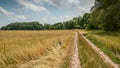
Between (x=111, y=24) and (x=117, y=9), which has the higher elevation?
(x=117, y=9)

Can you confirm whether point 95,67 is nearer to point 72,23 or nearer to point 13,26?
point 72,23

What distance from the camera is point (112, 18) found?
135 ft

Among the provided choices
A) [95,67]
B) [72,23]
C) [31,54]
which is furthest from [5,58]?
[72,23]

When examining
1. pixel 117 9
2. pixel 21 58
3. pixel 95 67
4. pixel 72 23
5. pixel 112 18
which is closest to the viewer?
pixel 95 67

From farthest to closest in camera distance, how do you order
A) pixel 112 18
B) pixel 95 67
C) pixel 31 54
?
pixel 112 18
pixel 31 54
pixel 95 67

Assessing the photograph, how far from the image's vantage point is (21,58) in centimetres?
1268

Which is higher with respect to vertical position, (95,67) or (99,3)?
(99,3)

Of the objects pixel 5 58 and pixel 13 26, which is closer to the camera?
pixel 5 58

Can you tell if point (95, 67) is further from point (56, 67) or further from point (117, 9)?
point (117, 9)

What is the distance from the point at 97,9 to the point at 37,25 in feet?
368

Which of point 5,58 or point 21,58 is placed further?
point 21,58

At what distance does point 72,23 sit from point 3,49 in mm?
122282

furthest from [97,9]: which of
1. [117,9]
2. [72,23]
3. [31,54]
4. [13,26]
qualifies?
[13,26]

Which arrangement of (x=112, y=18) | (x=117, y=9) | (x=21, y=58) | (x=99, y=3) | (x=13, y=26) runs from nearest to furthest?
(x=21, y=58), (x=117, y=9), (x=112, y=18), (x=99, y=3), (x=13, y=26)
